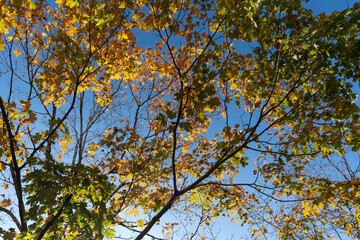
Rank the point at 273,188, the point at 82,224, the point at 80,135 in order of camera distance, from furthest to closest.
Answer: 1. the point at 80,135
2. the point at 273,188
3. the point at 82,224

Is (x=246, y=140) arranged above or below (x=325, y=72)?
below

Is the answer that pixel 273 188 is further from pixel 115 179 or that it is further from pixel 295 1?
pixel 115 179

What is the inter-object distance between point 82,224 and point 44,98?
3153 millimetres

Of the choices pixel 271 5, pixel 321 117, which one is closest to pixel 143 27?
pixel 271 5

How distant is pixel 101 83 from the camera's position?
5.80 metres

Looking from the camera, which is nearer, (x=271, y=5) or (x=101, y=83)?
(x=271, y=5)

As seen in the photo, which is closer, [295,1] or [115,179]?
[295,1]

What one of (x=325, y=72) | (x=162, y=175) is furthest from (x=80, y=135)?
(x=325, y=72)

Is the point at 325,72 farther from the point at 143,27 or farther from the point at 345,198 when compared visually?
the point at 143,27

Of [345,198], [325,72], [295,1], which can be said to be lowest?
[345,198]

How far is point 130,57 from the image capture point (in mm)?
5031

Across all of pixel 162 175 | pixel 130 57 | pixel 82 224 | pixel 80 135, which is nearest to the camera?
pixel 82 224

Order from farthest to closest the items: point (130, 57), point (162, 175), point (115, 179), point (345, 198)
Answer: point (115, 179), point (162, 175), point (130, 57), point (345, 198)

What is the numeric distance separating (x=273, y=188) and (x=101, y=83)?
4.75 m
